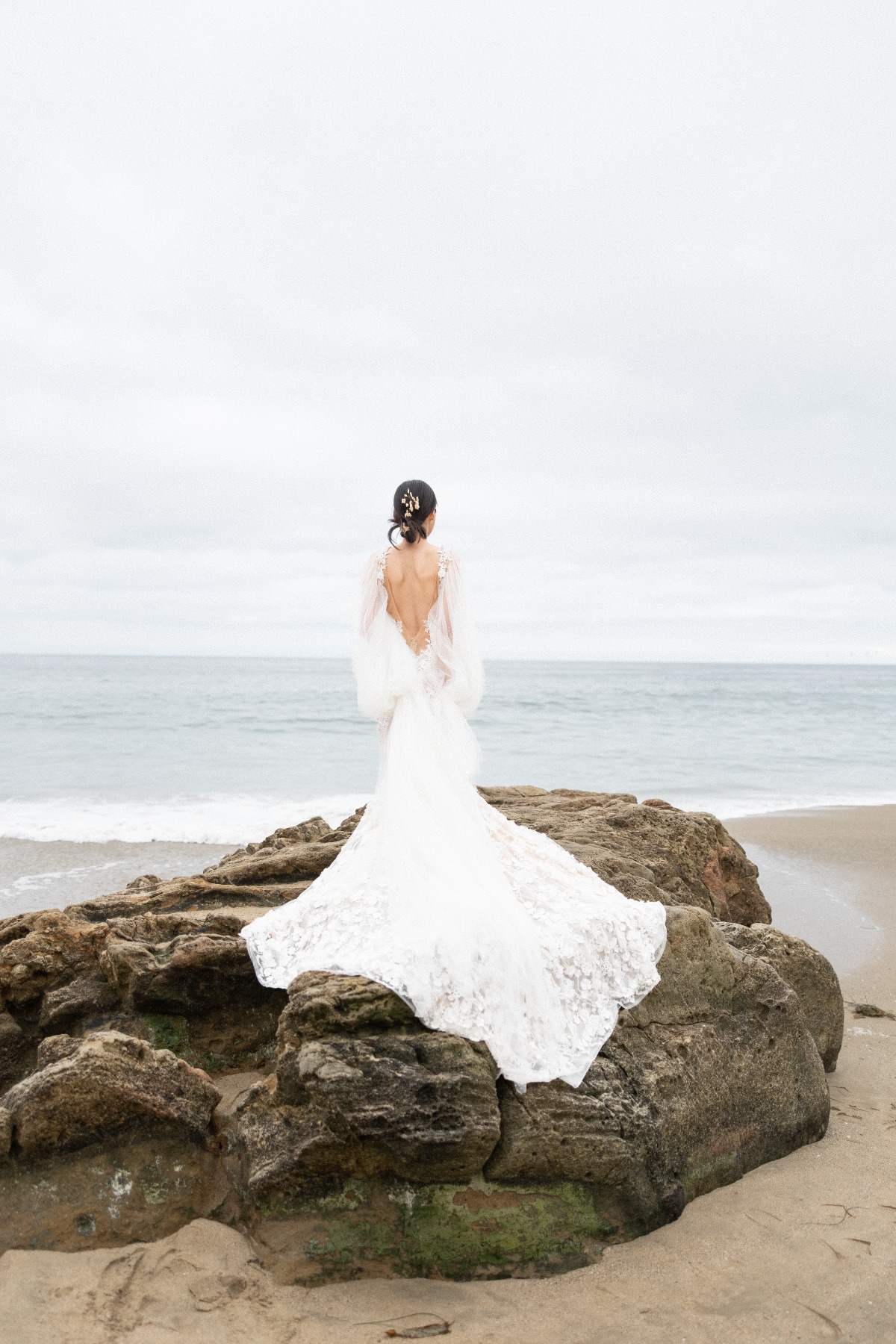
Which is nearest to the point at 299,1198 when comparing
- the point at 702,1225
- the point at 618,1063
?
the point at 618,1063

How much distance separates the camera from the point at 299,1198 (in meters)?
3.59

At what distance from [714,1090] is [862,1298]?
3.33 feet

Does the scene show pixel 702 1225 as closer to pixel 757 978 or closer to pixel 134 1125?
pixel 757 978

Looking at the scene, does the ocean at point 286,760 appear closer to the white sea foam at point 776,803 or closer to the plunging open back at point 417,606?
the white sea foam at point 776,803

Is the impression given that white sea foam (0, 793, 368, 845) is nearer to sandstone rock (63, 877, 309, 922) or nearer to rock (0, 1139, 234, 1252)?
sandstone rock (63, 877, 309, 922)

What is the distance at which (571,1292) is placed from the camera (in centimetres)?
346

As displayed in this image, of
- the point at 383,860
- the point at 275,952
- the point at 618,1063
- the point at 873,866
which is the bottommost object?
the point at 873,866

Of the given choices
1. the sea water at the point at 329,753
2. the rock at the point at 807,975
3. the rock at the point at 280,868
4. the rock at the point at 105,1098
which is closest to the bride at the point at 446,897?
the rock at the point at 105,1098

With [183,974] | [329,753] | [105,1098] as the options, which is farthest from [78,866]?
[329,753]

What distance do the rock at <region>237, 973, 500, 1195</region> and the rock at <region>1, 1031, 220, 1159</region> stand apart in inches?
10.8

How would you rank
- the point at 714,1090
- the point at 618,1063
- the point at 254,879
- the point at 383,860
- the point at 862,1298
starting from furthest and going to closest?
the point at 254,879 < the point at 383,860 < the point at 714,1090 < the point at 618,1063 < the point at 862,1298

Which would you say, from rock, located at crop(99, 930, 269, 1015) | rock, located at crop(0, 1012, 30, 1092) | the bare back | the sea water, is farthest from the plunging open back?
the sea water

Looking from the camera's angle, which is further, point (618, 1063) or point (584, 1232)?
point (618, 1063)

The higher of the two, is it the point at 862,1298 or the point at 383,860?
the point at 383,860
